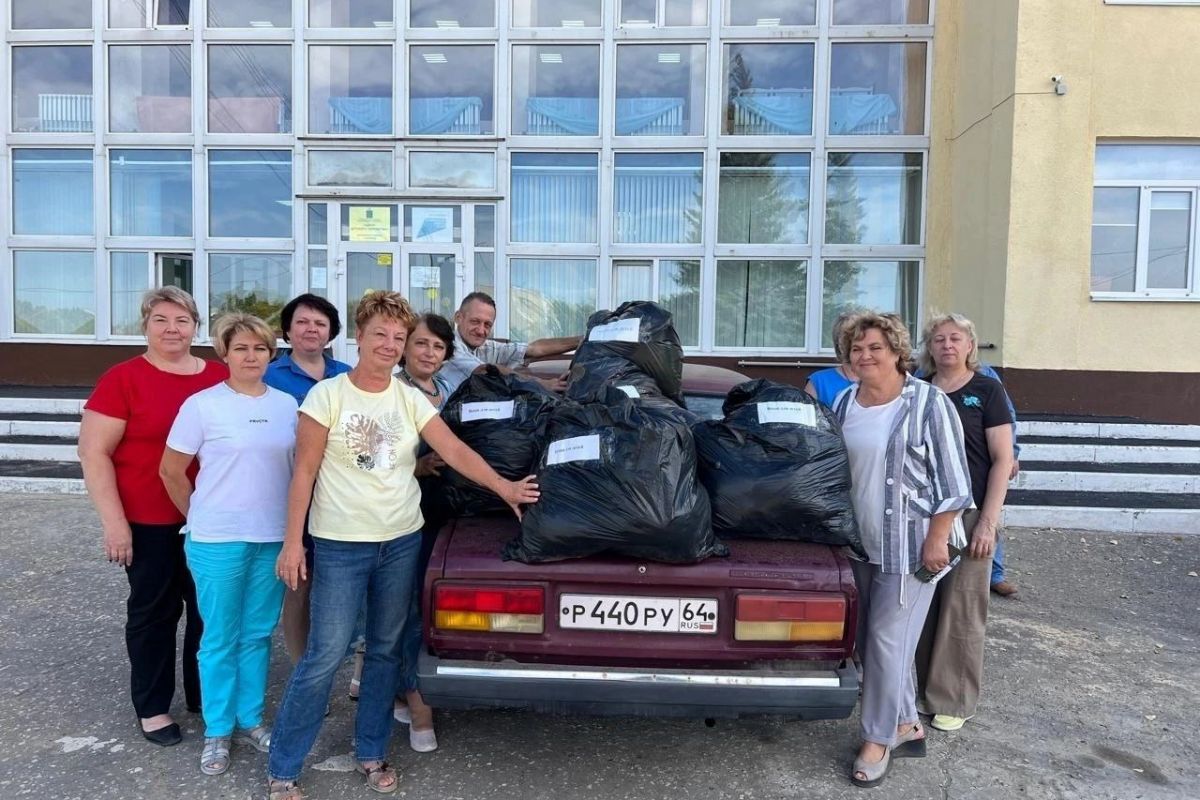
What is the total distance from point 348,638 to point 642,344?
5.48 feet

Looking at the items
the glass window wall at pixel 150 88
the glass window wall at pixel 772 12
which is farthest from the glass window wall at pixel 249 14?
the glass window wall at pixel 772 12

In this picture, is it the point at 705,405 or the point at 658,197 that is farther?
the point at 658,197

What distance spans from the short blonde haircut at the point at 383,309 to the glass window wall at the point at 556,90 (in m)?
8.39

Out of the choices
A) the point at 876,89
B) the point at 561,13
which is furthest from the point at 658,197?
the point at 876,89

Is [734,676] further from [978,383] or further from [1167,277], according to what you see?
[1167,277]

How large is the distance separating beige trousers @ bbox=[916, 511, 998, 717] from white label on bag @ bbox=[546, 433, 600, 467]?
1.67m

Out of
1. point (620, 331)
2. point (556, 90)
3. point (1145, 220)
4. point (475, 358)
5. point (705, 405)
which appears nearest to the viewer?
point (620, 331)

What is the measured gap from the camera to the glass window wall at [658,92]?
33.9ft

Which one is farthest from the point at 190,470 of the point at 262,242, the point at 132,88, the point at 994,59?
the point at 132,88

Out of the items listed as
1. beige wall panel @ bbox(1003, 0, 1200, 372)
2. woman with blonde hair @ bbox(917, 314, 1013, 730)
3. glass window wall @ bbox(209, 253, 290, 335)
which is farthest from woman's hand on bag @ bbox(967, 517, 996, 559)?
glass window wall @ bbox(209, 253, 290, 335)

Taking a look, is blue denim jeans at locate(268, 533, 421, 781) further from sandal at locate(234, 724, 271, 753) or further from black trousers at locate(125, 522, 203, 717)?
black trousers at locate(125, 522, 203, 717)

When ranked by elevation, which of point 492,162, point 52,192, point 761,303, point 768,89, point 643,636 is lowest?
point 643,636

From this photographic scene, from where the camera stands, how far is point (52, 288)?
1085 cm

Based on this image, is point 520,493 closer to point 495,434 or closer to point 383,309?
point 495,434
